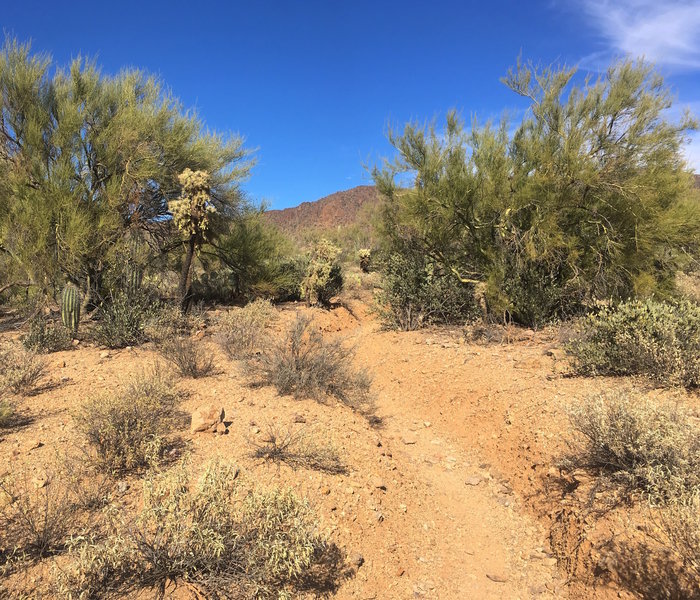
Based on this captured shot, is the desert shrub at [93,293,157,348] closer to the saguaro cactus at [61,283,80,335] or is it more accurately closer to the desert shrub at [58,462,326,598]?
the saguaro cactus at [61,283,80,335]

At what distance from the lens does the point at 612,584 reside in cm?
278

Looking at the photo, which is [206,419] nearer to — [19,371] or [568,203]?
[19,371]

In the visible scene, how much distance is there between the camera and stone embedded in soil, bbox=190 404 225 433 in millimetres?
4191

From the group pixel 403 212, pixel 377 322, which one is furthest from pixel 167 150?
pixel 377 322

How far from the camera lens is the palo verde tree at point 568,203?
805 cm

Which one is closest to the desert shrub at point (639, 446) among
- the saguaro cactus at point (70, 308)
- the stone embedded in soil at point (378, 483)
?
the stone embedded in soil at point (378, 483)

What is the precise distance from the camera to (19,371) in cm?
504

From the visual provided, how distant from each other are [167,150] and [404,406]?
8.48 m

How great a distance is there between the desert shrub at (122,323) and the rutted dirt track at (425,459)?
1.32 feet

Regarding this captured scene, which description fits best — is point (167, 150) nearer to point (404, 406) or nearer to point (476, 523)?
point (404, 406)

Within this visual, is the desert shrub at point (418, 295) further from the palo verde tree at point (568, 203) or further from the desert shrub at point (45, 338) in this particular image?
the desert shrub at point (45, 338)

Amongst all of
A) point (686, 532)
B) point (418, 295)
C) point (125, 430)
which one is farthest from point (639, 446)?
point (418, 295)

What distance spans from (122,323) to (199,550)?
6119mm

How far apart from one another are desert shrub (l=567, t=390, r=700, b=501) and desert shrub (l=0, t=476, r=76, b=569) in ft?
12.6
